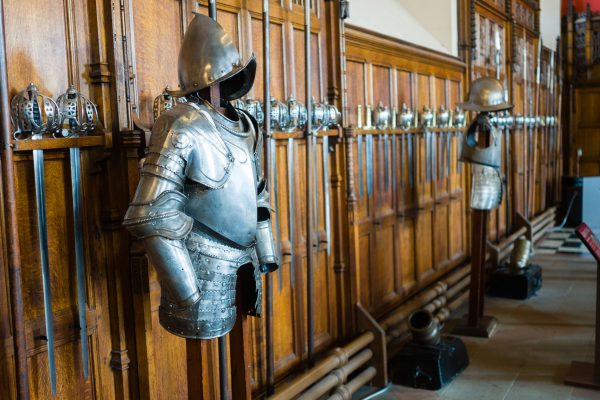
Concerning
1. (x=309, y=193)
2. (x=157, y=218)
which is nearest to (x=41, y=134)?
(x=157, y=218)

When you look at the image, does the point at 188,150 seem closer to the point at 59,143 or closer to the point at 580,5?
the point at 59,143

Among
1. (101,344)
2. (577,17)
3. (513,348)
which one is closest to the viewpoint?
(101,344)

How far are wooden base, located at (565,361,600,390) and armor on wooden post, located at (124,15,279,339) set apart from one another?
2794mm

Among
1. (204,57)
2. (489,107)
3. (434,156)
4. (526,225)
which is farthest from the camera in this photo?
(526,225)

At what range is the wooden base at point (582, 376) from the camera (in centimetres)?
423

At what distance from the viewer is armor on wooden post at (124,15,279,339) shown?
81.8 inches

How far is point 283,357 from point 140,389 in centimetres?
140

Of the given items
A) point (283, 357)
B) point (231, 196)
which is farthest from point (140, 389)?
point (283, 357)

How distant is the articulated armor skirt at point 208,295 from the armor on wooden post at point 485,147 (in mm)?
3263

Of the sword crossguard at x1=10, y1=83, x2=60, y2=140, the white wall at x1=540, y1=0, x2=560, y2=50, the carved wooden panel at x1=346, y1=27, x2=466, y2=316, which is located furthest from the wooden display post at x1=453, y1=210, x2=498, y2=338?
the white wall at x1=540, y1=0, x2=560, y2=50

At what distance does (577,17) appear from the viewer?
13.0 meters

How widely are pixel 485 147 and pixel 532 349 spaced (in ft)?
5.15

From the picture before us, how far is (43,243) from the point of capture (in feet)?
7.32

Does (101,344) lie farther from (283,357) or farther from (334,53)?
(334,53)
